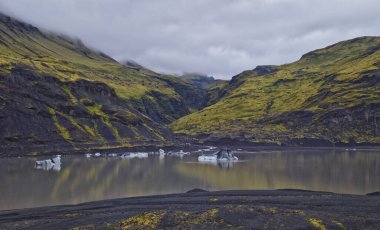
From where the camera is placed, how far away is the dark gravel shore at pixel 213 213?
41.3 m

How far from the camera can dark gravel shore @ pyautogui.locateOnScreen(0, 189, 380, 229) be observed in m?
41.3

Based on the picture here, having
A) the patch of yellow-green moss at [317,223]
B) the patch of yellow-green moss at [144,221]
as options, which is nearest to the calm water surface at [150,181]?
the patch of yellow-green moss at [144,221]

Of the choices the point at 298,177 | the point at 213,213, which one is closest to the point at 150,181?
the point at 298,177

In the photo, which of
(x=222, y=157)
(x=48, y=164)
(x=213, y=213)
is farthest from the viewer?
(x=222, y=157)

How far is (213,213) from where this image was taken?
4566 cm

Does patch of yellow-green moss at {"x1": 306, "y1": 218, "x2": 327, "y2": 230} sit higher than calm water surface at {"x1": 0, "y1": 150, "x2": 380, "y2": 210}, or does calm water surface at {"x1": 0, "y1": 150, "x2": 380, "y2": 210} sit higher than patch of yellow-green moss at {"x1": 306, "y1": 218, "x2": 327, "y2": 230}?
patch of yellow-green moss at {"x1": 306, "y1": 218, "x2": 327, "y2": 230}

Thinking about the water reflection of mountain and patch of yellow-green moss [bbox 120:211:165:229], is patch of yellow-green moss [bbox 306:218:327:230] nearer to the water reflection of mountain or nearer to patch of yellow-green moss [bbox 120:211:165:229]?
patch of yellow-green moss [bbox 120:211:165:229]

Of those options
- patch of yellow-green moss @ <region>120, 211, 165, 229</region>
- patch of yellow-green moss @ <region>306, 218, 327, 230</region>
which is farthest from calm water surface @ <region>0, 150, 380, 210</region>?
patch of yellow-green moss @ <region>306, 218, 327, 230</region>

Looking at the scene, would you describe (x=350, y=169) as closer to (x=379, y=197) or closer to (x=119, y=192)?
(x=379, y=197)

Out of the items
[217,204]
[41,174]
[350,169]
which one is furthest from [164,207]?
[350,169]

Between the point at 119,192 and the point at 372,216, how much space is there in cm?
4099

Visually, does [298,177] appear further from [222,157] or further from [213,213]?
[222,157]

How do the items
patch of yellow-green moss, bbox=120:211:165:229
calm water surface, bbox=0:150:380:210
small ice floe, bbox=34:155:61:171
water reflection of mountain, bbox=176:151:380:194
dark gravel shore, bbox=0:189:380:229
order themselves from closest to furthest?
patch of yellow-green moss, bbox=120:211:165:229 → dark gravel shore, bbox=0:189:380:229 → calm water surface, bbox=0:150:380:210 → water reflection of mountain, bbox=176:151:380:194 → small ice floe, bbox=34:155:61:171

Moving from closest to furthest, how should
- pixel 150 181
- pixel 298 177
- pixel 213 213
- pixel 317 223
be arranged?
pixel 317 223
pixel 213 213
pixel 150 181
pixel 298 177
